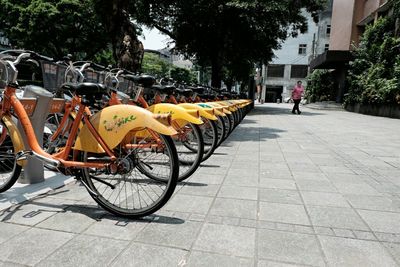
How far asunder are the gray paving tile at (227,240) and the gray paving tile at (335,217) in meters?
0.73

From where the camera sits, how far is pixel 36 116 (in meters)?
3.57

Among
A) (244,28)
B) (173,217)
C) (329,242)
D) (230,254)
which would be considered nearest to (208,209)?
(173,217)

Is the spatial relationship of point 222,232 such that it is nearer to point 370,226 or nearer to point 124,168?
point 124,168

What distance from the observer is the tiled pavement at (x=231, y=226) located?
2357 mm

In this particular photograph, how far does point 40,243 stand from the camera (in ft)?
8.18

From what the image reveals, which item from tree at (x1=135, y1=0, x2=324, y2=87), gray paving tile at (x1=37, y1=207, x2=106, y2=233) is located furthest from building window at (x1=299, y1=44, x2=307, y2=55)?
gray paving tile at (x1=37, y1=207, x2=106, y2=233)

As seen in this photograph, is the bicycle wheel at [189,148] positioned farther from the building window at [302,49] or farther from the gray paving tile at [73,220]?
the building window at [302,49]

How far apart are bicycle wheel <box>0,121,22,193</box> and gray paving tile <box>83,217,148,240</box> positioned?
1100mm

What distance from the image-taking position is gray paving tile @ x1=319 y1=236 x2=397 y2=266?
234cm

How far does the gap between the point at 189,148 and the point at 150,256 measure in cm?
246

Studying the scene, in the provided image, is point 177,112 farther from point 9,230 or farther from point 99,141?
point 9,230

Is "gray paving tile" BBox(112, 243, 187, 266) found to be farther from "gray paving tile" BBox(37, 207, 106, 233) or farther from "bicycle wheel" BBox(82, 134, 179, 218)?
"gray paving tile" BBox(37, 207, 106, 233)

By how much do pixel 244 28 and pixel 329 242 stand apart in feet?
51.3

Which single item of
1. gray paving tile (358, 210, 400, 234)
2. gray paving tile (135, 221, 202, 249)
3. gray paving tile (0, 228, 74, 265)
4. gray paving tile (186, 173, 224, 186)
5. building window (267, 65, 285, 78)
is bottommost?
gray paving tile (186, 173, 224, 186)
